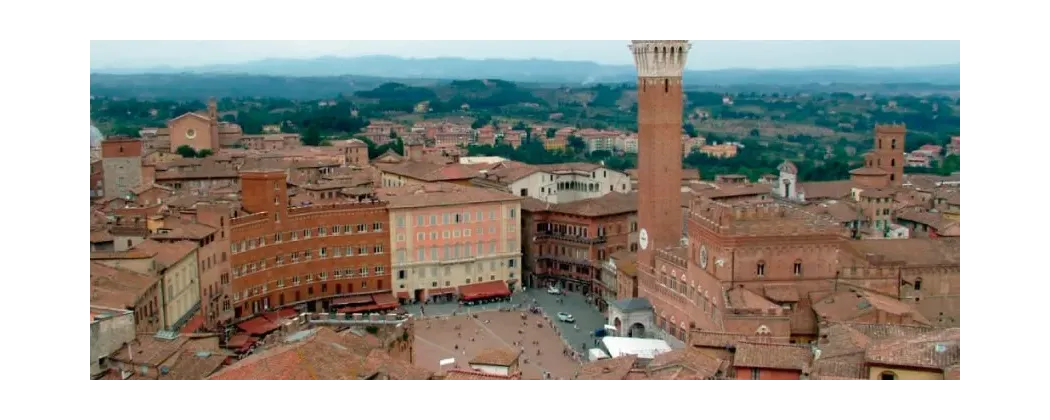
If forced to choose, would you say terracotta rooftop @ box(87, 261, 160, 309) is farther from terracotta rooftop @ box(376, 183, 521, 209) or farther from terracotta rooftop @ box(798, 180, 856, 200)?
terracotta rooftop @ box(798, 180, 856, 200)

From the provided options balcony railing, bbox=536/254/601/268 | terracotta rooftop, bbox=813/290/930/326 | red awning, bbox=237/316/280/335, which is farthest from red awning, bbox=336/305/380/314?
terracotta rooftop, bbox=813/290/930/326

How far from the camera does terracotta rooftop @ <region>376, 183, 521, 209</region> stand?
1666 inches

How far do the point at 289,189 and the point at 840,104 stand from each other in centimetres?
12208

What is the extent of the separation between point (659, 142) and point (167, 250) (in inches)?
568

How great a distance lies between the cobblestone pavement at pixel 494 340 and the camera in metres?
31.0

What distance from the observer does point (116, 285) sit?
2809 centimetres

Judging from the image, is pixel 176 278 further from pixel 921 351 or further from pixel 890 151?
pixel 890 151

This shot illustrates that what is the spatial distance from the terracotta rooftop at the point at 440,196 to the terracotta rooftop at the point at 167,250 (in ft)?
32.1

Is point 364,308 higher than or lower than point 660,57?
lower

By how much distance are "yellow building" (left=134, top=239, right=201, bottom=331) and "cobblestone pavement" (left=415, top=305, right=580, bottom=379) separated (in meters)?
6.15

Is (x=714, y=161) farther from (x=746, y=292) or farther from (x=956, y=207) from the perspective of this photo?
(x=746, y=292)

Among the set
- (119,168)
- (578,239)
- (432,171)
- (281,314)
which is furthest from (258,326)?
(119,168)

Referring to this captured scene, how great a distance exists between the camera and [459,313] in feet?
130

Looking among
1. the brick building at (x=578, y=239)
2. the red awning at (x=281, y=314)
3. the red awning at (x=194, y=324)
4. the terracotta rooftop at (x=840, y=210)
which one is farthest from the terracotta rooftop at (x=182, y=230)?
the terracotta rooftop at (x=840, y=210)
